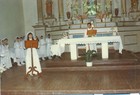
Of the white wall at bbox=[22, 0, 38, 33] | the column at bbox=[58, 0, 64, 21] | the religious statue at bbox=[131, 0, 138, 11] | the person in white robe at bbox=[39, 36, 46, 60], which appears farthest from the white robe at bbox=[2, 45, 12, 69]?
the religious statue at bbox=[131, 0, 138, 11]

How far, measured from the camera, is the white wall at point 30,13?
16141 millimetres

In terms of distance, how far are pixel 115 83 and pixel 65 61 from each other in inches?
121

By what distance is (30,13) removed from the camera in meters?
16.2

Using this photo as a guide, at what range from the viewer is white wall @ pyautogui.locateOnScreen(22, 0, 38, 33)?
16141 millimetres

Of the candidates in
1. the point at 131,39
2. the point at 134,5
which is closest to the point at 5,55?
the point at 131,39

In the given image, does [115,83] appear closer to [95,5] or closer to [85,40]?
[85,40]

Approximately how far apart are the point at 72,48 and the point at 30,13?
6.74 meters

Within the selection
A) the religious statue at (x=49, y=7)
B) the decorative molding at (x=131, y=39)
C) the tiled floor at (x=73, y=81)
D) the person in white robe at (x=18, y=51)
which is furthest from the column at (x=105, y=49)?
the religious statue at (x=49, y=7)

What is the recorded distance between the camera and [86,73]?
877 centimetres

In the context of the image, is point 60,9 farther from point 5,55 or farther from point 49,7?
point 5,55

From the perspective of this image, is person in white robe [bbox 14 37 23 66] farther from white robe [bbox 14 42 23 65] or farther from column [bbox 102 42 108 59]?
column [bbox 102 42 108 59]

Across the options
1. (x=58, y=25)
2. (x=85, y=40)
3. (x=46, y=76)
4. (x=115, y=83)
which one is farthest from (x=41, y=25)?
(x=115, y=83)

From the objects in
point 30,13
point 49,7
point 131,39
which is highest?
point 49,7

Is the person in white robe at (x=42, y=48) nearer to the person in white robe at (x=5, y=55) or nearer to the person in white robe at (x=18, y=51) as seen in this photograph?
the person in white robe at (x=18, y=51)
